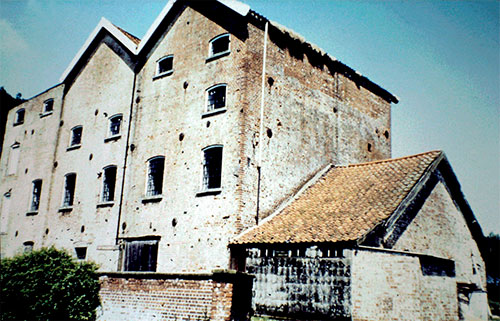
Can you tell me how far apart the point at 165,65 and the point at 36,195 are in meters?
10.5

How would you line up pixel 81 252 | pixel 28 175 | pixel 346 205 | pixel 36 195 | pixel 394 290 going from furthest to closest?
pixel 28 175 → pixel 36 195 → pixel 81 252 → pixel 346 205 → pixel 394 290

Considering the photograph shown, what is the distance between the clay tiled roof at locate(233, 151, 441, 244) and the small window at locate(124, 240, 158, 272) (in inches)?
163

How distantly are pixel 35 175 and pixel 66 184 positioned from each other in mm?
3086

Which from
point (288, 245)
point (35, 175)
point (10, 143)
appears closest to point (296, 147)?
point (288, 245)

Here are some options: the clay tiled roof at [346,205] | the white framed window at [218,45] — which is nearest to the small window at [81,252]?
the clay tiled roof at [346,205]

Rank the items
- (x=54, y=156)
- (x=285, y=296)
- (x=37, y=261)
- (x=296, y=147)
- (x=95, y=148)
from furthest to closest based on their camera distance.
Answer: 1. (x=54, y=156)
2. (x=95, y=148)
3. (x=296, y=147)
4. (x=37, y=261)
5. (x=285, y=296)

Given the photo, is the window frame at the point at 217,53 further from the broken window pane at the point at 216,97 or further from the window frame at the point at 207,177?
the window frame at the point at 207,177

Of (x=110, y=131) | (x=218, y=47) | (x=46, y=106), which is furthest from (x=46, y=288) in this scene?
(x=46, y=106)

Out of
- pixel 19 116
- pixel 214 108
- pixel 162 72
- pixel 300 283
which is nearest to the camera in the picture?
pixel 300 283

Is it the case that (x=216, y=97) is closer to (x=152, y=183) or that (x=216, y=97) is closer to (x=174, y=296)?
(x=152, y=183)

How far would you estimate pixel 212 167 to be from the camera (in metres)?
16.1

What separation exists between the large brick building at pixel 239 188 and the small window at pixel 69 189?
0.06 m

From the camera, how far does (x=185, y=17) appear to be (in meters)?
18.8

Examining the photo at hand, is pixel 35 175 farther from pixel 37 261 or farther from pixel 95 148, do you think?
pixel 37 261
